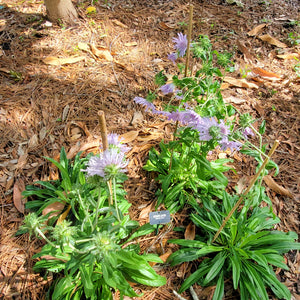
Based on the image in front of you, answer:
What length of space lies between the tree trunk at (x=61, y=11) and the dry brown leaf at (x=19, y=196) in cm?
274

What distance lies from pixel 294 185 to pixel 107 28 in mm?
3443

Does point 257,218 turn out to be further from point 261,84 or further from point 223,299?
point 261,84

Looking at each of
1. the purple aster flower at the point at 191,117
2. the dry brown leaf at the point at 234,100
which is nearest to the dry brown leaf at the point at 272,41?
the dry brown leaf at the point at 234,100

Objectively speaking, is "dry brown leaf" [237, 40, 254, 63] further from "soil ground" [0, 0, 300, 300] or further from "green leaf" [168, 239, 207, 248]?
"green leaf" [168, 239, 207, 248]

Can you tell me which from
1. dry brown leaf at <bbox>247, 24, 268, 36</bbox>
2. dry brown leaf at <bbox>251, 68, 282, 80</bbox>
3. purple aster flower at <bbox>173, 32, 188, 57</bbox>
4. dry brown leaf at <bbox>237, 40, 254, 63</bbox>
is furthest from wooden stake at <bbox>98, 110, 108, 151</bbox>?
dry brown leaf at <bbox>247, 24, 268, 36</bbox>

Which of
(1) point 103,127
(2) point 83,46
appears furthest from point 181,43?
(2) point 83,46

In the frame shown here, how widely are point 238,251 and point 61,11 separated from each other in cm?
404

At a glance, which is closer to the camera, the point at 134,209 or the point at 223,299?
the point at 223,299

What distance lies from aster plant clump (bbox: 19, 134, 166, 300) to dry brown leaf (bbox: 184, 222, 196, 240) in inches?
13.5

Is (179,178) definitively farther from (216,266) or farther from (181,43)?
(181,43)

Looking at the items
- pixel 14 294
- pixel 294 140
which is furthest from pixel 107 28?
pixel 14 294

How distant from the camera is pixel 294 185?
272 cm

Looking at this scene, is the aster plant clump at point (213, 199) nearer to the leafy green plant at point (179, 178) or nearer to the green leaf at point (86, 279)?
the leafy green plant at point (179, 178)

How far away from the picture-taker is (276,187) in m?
2.67
